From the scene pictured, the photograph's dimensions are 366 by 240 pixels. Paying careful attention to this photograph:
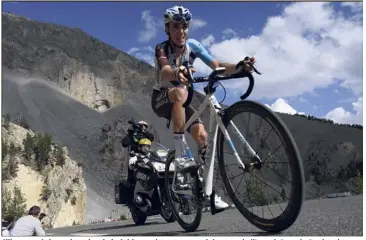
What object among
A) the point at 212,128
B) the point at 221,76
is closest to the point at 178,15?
the point at 221,76

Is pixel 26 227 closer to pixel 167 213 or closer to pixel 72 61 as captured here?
pixel 167 213

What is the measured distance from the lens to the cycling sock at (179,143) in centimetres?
373

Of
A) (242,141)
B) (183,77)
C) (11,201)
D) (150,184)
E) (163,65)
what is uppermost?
(163,65)

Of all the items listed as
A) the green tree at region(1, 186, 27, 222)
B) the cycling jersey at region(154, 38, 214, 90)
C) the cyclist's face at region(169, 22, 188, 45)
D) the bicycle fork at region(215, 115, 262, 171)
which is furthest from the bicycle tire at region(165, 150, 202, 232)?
the green tree at region(1, 186, 27, 222)

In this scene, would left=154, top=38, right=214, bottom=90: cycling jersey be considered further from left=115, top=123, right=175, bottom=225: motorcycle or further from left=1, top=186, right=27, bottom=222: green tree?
left=1, top=186, right=27, bottom=222: green tree

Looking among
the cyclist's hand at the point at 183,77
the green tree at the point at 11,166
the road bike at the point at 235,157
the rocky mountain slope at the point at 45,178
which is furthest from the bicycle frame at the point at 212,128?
the green tree at the point at 11,166

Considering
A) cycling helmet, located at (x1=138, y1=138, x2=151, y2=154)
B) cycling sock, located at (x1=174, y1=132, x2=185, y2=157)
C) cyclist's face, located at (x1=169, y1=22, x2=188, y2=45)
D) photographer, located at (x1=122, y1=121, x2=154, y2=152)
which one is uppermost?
cyclist's face, located at (x1=169, y1=22, x2=188, y2=45)

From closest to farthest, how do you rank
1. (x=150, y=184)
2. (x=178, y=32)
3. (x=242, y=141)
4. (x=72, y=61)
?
(x=242, y=141) → (x=178, y=32) → (x=150, y=184) → (x=72, y=61)

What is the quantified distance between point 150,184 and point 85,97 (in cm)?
7469

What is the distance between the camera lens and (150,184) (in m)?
5.47

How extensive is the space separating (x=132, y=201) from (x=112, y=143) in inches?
2271

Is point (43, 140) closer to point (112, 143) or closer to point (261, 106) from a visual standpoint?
point (112, 143)

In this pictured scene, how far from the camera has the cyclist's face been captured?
356cm

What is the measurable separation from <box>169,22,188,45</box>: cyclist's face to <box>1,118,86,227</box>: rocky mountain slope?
29768mm
